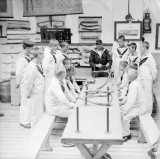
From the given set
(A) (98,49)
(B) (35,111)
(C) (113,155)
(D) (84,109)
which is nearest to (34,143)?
(D) (84,109)

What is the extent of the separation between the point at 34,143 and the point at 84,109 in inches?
32.7

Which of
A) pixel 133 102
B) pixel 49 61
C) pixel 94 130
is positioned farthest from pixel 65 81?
pixel 94 130

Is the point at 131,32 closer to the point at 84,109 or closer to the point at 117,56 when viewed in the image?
the point at 117,56

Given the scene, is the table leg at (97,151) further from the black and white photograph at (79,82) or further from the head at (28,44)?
the head at (28,44)

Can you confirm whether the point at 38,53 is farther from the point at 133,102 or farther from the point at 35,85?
the point at 133,102

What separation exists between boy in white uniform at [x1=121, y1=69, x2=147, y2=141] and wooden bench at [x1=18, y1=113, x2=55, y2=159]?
1.15 m

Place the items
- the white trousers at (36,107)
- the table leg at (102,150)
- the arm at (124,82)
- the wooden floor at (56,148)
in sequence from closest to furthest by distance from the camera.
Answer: the table leg at (102,150)
the wooden floor at (56,148)
the white trousers at (36,107)
the arm at (124,82)

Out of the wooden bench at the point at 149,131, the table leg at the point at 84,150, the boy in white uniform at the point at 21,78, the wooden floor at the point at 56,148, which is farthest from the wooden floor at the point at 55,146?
the table leg at the point at 84,150

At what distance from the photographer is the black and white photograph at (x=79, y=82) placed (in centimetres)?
415

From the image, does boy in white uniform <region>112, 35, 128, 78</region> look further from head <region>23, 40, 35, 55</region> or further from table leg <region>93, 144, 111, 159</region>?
table leg <region>93, 144, 111, 159</region>

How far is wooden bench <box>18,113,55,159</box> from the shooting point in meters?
3.73

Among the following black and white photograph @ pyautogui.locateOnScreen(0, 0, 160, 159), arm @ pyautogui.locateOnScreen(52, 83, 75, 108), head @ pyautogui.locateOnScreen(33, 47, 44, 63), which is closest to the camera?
black and white photograph @ pyautogui.locateOnScreen(0, 0, 160, 159)

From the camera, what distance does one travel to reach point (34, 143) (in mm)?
3998

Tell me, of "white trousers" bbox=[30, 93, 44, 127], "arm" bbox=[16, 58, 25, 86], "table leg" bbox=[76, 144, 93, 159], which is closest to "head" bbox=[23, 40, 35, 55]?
"arm" bbox=[16, 58, 25, 86]
